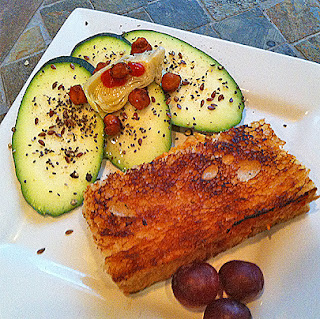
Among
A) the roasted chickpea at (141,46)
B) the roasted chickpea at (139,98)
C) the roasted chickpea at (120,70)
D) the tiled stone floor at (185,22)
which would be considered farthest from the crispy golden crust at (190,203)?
the tiled stone floor at (185,22)

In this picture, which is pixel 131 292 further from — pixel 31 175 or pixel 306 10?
pixel 306 10

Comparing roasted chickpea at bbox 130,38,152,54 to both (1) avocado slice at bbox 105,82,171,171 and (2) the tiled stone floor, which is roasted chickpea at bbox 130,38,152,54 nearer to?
(1) avocado slice at bbox 105,82,171,171

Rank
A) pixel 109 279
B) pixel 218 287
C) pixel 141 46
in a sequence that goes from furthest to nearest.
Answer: pixel 141 46
pixel 109 279
pixel 218 287

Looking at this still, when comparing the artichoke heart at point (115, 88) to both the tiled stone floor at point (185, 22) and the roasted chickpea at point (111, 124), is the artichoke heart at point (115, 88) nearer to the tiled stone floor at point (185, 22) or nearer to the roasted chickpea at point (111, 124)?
the roasted chickpea at point (111, 124)

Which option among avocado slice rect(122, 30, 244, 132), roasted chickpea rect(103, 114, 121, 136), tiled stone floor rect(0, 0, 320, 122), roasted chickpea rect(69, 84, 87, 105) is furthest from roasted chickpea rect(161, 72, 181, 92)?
tiled stone floor rect(0, 0, 320, 122)

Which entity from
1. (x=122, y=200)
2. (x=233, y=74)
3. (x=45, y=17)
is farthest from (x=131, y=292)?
(x=45, y=17)

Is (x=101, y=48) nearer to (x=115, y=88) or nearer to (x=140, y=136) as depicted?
(x=115, y=88)

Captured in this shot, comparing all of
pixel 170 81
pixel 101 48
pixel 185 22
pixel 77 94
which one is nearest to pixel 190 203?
Result: pixel 170 81

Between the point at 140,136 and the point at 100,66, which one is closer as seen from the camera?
the point at 140,136
